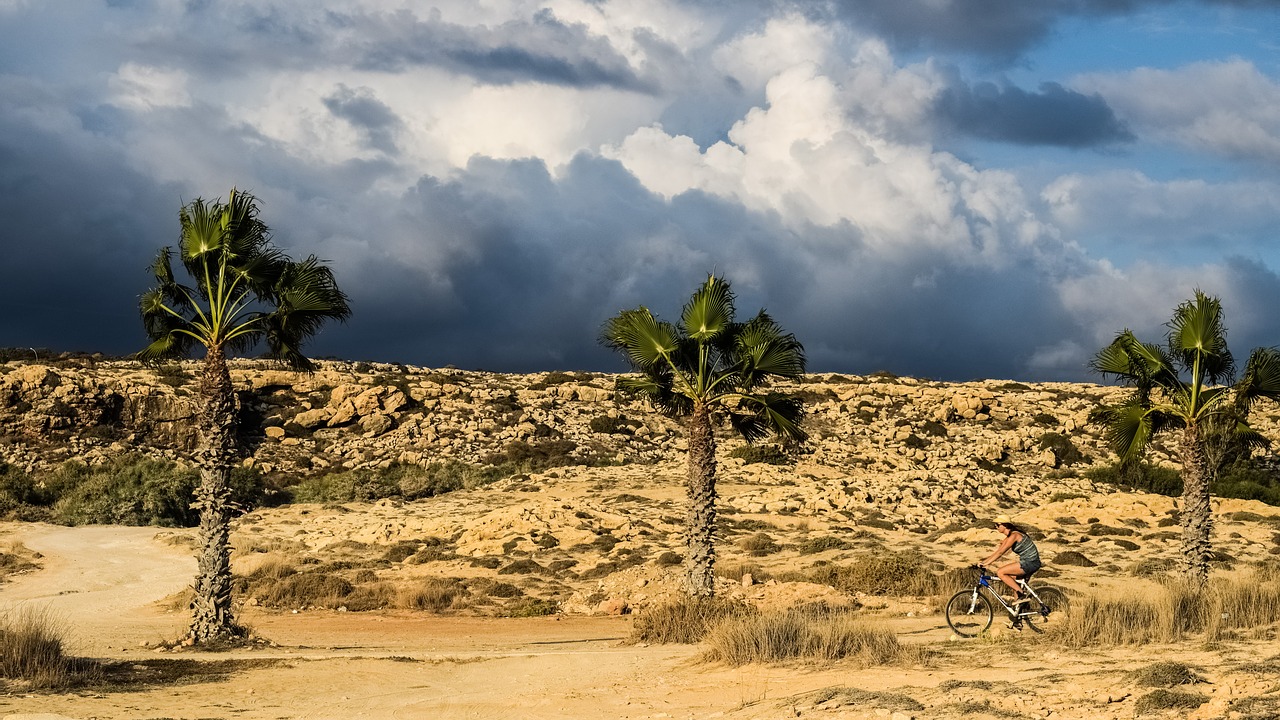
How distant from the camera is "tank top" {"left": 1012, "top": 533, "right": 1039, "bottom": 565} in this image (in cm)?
1705

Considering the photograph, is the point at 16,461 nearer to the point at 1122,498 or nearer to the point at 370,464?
the point at 370,464

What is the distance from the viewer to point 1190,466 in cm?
2205

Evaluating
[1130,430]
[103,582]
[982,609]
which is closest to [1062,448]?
[1130,430]

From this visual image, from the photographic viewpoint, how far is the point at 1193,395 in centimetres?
2147

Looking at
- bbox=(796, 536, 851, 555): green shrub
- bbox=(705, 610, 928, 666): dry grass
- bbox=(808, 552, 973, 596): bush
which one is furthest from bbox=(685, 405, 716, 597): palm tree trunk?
bbox=(796, 536, 851, 555): green shrub

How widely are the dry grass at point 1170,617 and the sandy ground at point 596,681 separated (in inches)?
25.9

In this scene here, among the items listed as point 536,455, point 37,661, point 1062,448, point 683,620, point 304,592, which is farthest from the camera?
point 1062,448

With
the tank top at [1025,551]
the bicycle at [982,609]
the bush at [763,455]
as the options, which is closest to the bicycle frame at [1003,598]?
the bicycle at [982,609]

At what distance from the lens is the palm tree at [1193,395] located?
21422 mm

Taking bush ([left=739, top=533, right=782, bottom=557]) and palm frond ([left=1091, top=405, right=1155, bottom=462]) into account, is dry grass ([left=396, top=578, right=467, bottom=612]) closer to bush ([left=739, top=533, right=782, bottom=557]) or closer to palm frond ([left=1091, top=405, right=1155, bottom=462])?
bush ([left=739, top=533, right=782, bottom=557])

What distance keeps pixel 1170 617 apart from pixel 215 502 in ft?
48.6

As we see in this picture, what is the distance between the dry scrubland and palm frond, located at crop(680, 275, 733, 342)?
4.92m

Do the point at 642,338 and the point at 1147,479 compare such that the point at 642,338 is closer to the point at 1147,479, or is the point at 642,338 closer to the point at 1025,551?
the point at 1025,551

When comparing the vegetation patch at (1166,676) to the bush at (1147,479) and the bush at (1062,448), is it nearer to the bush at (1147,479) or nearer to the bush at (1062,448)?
the bush at (1147,479)
